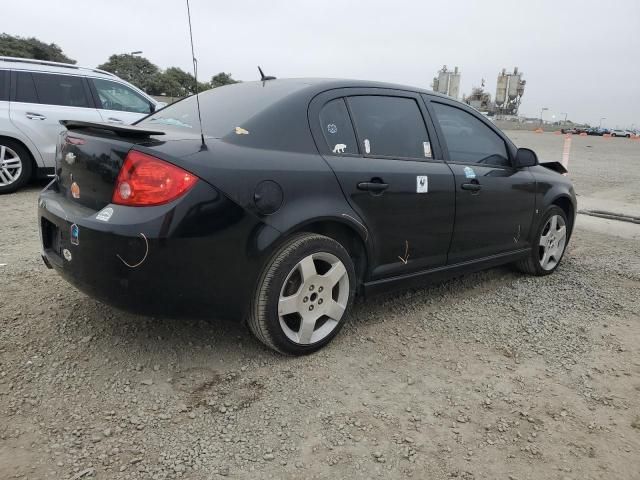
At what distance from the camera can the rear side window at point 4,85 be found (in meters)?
6.92

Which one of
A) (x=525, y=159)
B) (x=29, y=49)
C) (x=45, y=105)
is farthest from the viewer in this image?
(x=29, y=49)

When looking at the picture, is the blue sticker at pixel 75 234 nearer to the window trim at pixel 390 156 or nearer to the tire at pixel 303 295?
the tire at pixel 303 295

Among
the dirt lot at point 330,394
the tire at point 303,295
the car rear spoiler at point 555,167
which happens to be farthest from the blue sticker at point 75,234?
the car rear spoiler at point 555,167

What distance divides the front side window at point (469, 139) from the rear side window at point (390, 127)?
25 centimetres

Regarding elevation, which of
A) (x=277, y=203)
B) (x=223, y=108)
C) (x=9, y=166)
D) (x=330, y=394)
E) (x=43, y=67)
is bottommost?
(x=330, y=394)

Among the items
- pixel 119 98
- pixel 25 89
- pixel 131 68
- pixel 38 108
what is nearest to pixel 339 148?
pixel 38 108

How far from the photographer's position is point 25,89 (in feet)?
23.3

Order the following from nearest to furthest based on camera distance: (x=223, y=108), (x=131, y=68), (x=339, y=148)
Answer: (x=339, y=148), (x=223, y=108), (x=131, y=68)

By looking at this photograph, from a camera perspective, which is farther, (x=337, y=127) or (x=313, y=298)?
(x=337, y=127)

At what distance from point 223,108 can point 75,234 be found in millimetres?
1135

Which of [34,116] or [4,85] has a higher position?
[4,85]

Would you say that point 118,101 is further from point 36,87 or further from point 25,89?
point 25,89

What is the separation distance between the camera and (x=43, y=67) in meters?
7.36

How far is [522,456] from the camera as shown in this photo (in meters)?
2.18
